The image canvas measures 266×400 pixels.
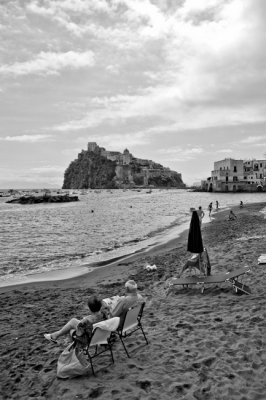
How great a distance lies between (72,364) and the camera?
18.4 feet

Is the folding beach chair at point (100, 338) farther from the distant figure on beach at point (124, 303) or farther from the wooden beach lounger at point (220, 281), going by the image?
the wooden beach lounger at point (220, 281)

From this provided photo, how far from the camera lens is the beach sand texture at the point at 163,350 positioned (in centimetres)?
506

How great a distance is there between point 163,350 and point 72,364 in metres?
1.72

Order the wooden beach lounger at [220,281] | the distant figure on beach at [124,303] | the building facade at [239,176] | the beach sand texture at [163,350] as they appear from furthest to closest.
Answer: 1. the building facade at [239,176]
2. the wooden beach lounger at [220,281]
3. the distant figure on beach at [124,303]
4. the beach sand texture at [163,350]

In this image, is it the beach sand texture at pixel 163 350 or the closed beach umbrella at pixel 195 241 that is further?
the closed beach umbrella at pixel 195 241

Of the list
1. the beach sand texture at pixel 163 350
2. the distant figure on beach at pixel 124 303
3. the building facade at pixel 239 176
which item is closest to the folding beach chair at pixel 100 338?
the beach sand texture at pixel 163 350

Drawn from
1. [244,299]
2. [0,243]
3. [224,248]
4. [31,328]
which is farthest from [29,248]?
[244,299]

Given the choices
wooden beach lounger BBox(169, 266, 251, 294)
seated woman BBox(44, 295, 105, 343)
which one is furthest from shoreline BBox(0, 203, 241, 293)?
seated woman BBox(44, 295, 105, 343)

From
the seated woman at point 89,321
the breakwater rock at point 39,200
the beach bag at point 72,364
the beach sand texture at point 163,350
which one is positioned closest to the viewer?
the beach sand texture at point 163,350

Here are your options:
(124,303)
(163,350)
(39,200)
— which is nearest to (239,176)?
(39,200)

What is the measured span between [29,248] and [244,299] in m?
17.6

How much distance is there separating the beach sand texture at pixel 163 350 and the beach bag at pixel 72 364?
116mm

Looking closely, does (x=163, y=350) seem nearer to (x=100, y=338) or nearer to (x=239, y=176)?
(x=100, y=338)

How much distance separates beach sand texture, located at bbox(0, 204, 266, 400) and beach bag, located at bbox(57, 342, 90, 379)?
0.12 meters
